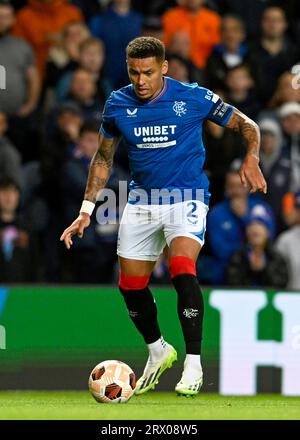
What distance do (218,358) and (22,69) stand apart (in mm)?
4906

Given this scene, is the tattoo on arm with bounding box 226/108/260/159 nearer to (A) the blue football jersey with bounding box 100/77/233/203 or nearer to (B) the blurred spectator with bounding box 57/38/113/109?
(A) the blue football jersey with bounding box 100/77/233/203

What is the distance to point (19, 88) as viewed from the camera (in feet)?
50.0

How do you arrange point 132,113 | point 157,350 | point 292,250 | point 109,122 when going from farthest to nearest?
1. point 292,250
2. point 157,350
3. point 109,122
4. point 132,113

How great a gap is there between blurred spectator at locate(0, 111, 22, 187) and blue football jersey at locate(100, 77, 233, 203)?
442cm

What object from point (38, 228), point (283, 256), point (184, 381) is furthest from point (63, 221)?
point (184, 381)

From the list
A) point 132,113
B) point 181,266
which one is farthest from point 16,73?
point 181,266

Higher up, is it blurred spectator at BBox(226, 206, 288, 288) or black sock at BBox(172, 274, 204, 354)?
blurred spectator at BBox(226, 206, 288, 288)

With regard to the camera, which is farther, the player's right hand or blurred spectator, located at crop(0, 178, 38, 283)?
blurred spectator, located at crop(0, 178, 38, 283)

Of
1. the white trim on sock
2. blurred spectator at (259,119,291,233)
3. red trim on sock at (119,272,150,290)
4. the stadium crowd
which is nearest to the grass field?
the white trim on sock

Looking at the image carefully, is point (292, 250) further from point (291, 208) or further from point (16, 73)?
point (16, 73)

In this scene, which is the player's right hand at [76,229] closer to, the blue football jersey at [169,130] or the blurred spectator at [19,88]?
the blue football jersey at [169,130]

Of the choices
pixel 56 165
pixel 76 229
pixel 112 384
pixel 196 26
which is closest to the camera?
pixel 112 384

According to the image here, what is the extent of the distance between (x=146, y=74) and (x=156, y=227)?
4.06 ft

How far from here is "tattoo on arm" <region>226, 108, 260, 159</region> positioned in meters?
9.64
